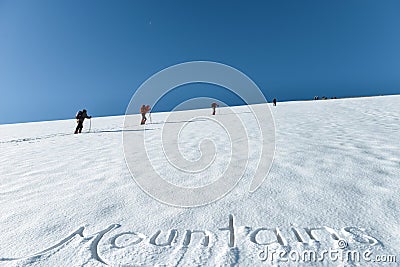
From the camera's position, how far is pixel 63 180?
3744 mm

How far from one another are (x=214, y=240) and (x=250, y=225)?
41 cm

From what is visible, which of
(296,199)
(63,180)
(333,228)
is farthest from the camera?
(63,180)

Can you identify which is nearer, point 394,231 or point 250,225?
point 394,231

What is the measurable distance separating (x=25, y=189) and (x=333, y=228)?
4.08 metres

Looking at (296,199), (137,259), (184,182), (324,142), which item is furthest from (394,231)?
(324,142)

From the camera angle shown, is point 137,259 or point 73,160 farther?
point 73,160

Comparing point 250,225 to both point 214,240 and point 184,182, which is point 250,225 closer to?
point 214,240

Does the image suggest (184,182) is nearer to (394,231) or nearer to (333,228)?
(333,228)

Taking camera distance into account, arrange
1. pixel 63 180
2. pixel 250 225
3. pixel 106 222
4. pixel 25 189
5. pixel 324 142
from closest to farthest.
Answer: pixel 250 225
pixel 106 222
pixel 25 189
pixel 63 180
pixel 324 142

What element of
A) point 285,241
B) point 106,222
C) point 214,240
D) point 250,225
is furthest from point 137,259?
point 285,241

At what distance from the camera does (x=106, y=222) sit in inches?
88.6

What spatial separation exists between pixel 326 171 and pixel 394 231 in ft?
5.37

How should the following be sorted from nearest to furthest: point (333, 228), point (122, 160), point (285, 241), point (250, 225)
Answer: point (285, 241)
point (333, 228)
point (250, 225)
point (122, 160)

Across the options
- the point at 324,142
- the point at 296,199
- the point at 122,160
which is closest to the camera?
the point at 296,199
